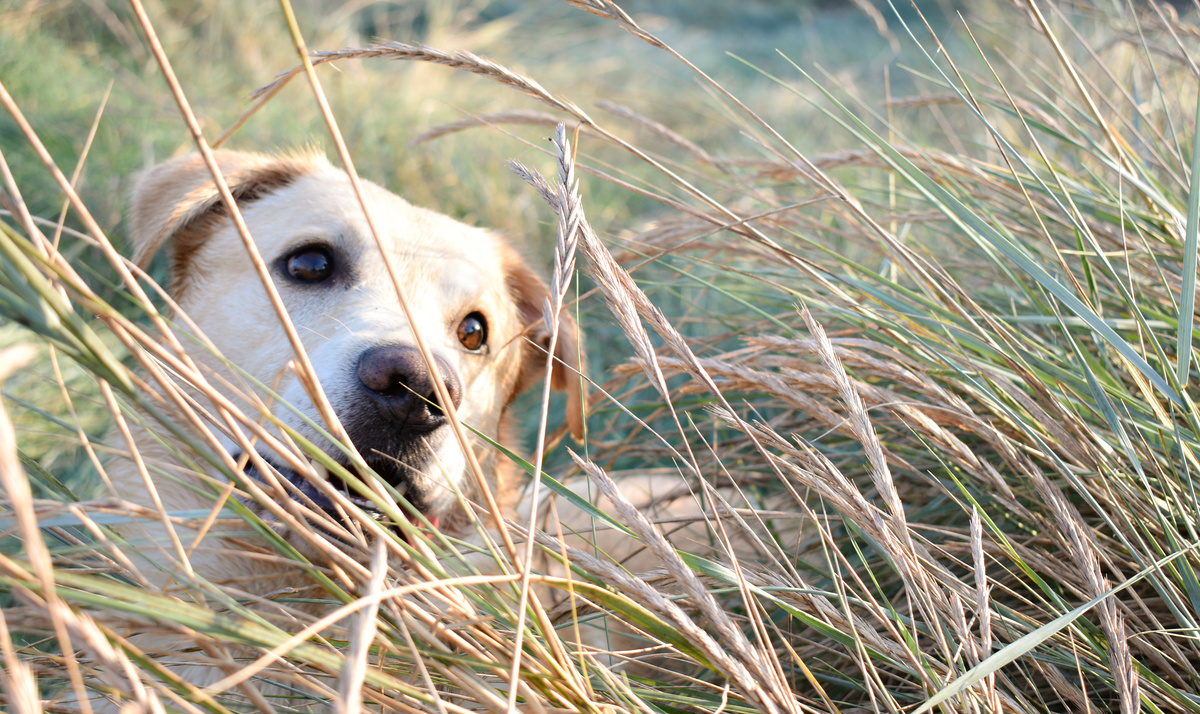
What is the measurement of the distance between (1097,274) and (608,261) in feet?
4.96

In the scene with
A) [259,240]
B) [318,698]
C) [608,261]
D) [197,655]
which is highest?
[608,261]

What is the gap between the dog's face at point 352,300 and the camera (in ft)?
4.91

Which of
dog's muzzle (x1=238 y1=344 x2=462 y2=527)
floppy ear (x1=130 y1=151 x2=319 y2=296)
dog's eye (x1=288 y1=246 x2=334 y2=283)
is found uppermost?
floppy ear (x1=130 y1=151 x2=319 y2=296)

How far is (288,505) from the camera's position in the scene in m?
0.84

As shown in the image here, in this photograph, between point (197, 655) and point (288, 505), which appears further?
point (197, 655)

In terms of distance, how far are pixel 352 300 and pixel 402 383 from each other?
0.46 m

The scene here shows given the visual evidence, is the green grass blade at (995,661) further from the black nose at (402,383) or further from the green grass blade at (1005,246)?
the black nose at (402,383)

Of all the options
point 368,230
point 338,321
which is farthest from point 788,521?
point 368,230

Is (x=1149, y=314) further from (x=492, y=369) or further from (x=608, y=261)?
(x=492, y=369)

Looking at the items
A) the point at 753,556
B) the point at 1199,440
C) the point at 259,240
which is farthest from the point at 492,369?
the point at 1199,440

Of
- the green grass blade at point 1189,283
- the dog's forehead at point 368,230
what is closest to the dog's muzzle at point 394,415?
the dog's forehead at point 368,230

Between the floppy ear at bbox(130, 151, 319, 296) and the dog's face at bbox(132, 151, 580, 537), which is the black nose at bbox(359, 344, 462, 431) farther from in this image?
the floppy ear at bbox(130, 151, 319, 296)

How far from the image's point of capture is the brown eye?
206cm

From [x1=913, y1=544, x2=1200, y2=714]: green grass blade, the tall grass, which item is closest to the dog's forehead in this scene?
the tall grass
